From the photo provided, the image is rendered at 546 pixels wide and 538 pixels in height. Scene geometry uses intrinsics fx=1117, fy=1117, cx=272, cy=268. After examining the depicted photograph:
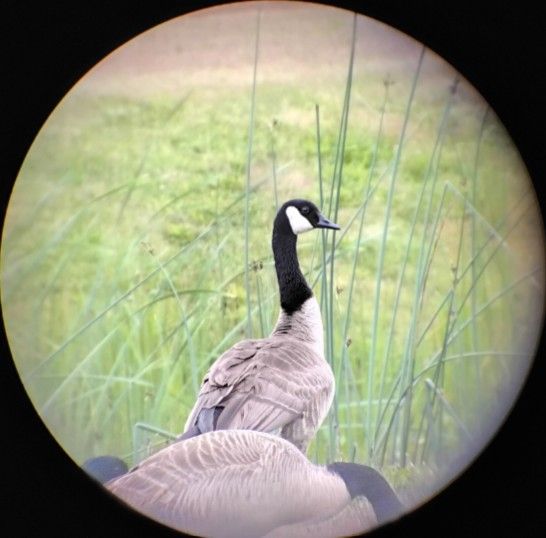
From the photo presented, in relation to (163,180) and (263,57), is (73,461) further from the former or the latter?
(263,57)

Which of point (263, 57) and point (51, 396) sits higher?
point (263, 57)

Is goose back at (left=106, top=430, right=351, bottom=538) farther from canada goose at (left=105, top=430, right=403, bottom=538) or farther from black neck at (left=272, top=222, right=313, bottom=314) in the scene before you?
black neck at (left=272, top=222, right=313, bottom=314)

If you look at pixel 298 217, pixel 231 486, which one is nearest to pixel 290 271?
pixel 298 217

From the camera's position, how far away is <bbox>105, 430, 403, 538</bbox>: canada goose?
4.58ft

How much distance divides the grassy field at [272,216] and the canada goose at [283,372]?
0.02m

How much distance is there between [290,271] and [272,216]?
0.08m

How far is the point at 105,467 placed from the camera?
57.5 inches

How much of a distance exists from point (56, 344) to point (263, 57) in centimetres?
46

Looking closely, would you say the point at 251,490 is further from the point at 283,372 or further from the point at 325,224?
the point at 325,224

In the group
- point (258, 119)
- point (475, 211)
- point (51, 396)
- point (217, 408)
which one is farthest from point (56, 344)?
point (475, 211)

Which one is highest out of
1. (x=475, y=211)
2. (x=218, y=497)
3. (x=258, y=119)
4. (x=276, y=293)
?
(x=258, y=119)

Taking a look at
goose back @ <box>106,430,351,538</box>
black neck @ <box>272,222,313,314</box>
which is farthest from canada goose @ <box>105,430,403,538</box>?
black neck @ <box>272,222,313,314</box>

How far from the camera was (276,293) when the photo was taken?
1.45m

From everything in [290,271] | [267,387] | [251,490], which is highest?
[290,271]
